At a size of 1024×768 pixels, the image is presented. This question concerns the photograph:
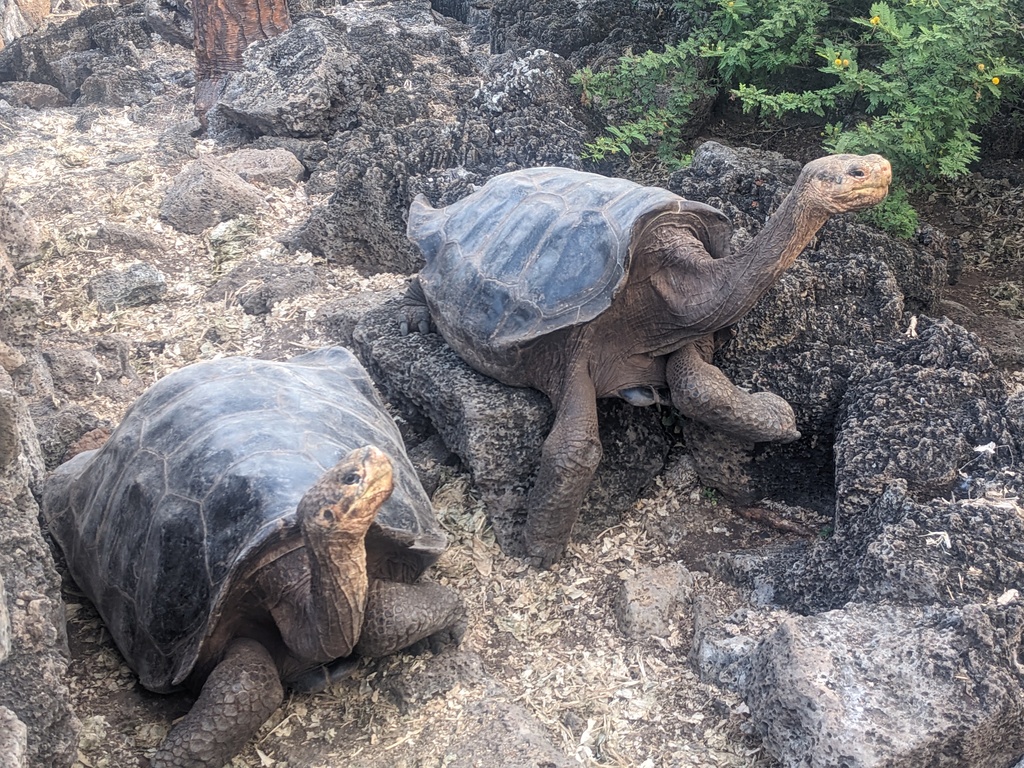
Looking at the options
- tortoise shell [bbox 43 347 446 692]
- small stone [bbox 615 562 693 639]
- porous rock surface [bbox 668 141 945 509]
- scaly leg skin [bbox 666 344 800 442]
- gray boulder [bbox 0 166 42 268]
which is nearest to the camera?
tortoise shell [bbox 43 347 446 692]

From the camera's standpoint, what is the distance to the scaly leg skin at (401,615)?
2666 millimetres

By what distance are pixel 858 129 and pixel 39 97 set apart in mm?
7191

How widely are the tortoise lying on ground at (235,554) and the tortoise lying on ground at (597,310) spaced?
0.60m

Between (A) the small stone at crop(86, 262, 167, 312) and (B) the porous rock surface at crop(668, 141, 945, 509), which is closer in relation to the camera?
(B) the porous rock surface at crop(668, 141, 945, 509)

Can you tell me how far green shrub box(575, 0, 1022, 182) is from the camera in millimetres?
3762

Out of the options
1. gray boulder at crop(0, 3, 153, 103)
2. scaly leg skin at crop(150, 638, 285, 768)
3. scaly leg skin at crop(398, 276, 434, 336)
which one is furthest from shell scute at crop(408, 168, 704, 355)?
gray boulder at crop(0, 3, 153, 103)

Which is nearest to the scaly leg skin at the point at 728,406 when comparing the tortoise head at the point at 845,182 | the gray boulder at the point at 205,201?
the tortoise head at the point at 845,182

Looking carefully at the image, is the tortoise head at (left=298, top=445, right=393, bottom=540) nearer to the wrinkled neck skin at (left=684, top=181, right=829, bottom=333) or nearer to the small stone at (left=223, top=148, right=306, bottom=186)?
the wrinkled neck skin at (left=684, top=181, right=829, bottom=333)

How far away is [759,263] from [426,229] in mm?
1588

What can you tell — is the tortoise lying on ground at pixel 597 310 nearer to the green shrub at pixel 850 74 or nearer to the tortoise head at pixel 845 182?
the tortoise head at pixel 845 182

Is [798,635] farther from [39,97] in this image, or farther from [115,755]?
[39,97]

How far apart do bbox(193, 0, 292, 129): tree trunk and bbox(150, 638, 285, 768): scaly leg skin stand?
570 cm

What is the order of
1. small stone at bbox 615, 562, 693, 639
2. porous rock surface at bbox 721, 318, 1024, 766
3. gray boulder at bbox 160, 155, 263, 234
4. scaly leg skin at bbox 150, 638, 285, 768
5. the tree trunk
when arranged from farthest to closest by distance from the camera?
the tree trunk < gray boulder at bbox 160, 155, 263, 234 < small stone at bbox 615, 562, 693, 639 < scaly leg skin at bbox 150, 638, 285, 768 < porous rock surface at bbox 721, 318, 1024, 766

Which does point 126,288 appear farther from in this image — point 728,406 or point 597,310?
point 728,406
